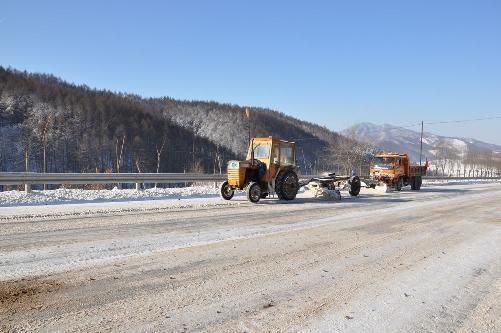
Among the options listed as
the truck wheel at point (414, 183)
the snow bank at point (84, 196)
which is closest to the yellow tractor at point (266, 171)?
the snow bank at point (84, 196)

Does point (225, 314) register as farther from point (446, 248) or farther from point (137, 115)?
point (137, 115)

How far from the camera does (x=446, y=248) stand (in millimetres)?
7535

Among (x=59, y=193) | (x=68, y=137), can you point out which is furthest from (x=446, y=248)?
(x=68, y=137)

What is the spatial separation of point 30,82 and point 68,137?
33.3 meters

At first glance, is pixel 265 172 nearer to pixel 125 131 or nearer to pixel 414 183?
pixel 414 183

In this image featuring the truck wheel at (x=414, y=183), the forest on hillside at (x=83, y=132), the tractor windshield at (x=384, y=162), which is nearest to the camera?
the tractor windshield at (x=384, y=162)

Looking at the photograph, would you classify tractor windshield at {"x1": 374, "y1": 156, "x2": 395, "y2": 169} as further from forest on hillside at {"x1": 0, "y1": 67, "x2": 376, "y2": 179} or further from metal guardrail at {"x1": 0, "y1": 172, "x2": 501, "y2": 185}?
forest on hillside at {"x1": 0, "y1": 67, "x2": 376, "y2": 179}

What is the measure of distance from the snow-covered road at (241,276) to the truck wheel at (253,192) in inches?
197

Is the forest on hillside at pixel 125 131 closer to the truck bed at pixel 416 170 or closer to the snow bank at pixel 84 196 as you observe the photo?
the truck bed at pixel 416 170

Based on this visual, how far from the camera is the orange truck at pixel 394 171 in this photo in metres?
25.6

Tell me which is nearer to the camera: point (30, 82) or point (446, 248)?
point (446, 248)

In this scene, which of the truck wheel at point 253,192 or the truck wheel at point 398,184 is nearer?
the truck wheel at point 253,192

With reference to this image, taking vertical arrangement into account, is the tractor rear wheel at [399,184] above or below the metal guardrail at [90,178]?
below

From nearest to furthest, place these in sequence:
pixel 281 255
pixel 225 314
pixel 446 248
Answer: pixel 225 314 → pixel 281 255 → pixel 446 248
